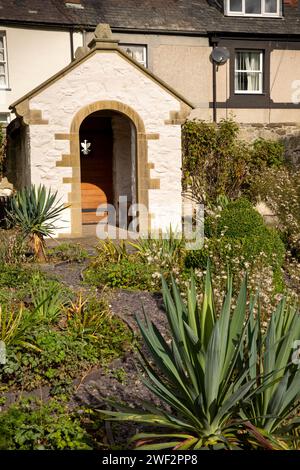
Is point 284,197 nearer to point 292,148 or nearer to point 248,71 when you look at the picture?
point 292,148

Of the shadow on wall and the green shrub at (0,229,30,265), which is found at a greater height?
the shadow on wall

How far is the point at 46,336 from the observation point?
19.1 ft

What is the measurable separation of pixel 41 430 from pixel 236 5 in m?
17.6

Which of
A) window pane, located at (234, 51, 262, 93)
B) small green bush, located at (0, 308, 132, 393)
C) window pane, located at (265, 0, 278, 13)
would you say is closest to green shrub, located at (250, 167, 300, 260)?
window pane, located at (234, 51, 262, 93)

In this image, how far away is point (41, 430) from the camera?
13.9 ft

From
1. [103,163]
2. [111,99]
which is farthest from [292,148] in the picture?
[111,99]

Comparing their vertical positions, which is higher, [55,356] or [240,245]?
[240,245]

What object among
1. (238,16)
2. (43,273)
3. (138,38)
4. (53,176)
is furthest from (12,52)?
(43,273)

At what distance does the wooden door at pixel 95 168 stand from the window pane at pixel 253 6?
718cm

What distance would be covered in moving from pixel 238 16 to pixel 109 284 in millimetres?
13698

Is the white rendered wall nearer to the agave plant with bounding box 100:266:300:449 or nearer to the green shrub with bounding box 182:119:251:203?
the green shrub with bounding box 182:119:251:203

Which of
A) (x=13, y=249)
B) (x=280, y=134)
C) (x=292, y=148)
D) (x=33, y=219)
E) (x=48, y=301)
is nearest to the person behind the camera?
(x=48, y=301)

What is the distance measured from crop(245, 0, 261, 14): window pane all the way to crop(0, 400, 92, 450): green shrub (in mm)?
17354

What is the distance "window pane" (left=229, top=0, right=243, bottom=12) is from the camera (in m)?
18.5
